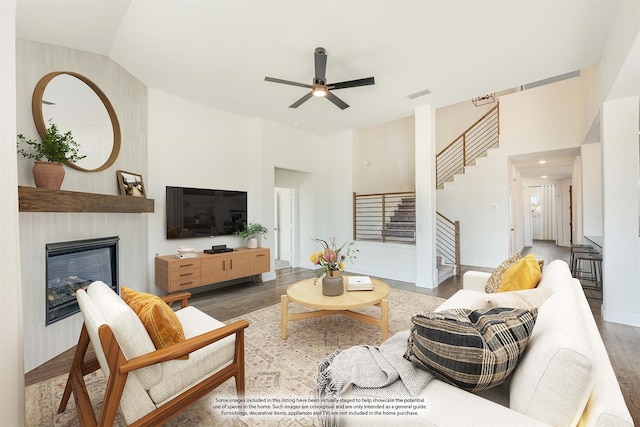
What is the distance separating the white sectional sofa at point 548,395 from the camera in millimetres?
818

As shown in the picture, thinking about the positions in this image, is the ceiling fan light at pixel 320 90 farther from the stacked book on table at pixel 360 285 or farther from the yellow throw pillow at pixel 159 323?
the yellow throw pillow at pixel 159 323

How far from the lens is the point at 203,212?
14.2 ft

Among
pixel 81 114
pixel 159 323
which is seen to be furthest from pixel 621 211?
pixel 81 114

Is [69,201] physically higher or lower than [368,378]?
higher

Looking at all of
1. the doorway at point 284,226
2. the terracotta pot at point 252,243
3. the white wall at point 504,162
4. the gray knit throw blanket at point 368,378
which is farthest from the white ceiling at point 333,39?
the doorway at point 284,226

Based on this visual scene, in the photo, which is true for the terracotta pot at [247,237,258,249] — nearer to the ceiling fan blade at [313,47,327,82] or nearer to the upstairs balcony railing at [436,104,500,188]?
the ceiling fan blade at [313,47,327,82]

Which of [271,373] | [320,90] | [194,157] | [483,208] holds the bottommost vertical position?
[271,373]

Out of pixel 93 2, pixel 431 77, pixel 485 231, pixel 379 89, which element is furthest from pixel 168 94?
pixel 485 231

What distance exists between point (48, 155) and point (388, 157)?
676cm

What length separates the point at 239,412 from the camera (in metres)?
1.69

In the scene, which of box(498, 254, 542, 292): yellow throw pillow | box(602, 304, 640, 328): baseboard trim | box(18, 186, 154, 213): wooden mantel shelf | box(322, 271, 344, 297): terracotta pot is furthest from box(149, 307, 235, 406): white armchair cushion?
box(602, 304, 640, 328): baseboard trim

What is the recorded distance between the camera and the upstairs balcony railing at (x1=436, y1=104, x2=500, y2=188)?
6.23 m

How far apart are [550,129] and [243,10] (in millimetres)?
6034

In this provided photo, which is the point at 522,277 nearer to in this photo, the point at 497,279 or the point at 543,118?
the point at 497,279
